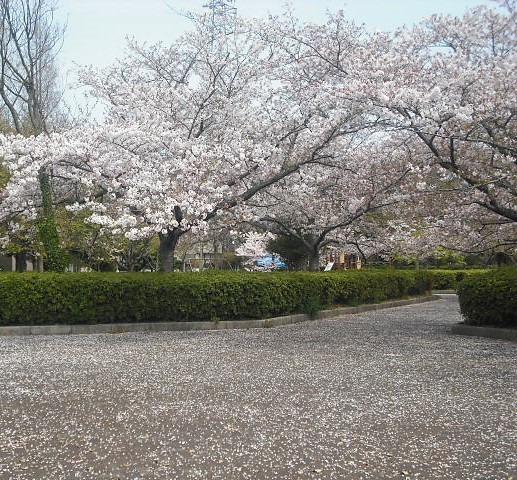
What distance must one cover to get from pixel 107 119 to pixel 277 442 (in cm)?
1000

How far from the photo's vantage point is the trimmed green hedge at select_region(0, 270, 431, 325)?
9.95 metres

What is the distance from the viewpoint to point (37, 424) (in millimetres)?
4160

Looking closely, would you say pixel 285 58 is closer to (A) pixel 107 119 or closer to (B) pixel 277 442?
(A) pixel 107 119

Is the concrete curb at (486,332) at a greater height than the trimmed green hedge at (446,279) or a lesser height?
lesser

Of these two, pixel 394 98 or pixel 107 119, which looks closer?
pixel 394 98

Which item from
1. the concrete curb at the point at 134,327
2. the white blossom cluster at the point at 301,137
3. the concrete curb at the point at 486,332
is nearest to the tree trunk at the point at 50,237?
the white blossom cluster at the point at 301,137

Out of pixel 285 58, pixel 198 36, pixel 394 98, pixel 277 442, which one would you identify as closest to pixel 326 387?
pixel 277 442

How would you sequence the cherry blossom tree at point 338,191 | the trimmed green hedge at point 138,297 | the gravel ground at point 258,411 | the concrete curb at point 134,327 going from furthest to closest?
the cherry blossom tree at point 338,191, the trimmed green hedge at point 138,297, the concrete curb at point 134,327, the gravel ground at point 258,411

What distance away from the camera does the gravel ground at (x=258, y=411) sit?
11.0 feet

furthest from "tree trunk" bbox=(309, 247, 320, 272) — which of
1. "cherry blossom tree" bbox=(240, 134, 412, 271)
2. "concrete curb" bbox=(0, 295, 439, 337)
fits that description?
"concrete curb" bbox=(0, 295, 439, 337)

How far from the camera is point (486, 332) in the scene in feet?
30.1

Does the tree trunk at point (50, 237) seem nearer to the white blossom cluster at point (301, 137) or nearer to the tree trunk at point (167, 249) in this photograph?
the white blossom cluster at point (301, 137)

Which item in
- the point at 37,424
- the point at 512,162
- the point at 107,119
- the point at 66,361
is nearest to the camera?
the point at 37,424

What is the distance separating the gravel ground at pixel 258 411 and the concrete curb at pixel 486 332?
0.55 m
